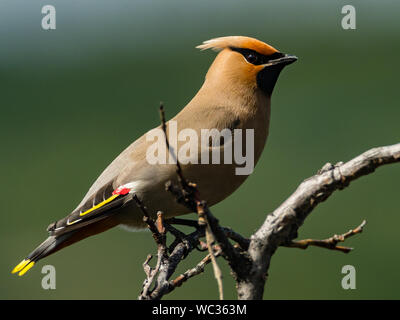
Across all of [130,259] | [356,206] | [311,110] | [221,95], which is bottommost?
[130,259]

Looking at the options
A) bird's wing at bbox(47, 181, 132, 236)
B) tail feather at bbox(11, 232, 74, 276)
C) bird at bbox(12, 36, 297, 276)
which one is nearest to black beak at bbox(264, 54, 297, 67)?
bird at bbox(12, 36, 297, 276)

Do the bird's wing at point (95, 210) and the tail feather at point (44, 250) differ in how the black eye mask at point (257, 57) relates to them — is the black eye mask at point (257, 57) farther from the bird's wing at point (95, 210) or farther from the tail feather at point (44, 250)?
the tail feather at point (44, 250)

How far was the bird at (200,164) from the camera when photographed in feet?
11.6

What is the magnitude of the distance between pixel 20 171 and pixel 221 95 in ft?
27.6

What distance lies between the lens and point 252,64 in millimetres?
4102

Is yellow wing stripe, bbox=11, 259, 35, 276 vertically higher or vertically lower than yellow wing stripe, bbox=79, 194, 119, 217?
lower

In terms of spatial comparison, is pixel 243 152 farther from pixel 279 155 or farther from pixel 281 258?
pixel 279 155

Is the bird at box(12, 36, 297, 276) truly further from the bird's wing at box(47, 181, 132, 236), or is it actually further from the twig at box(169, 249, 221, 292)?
the twig at box(169, 249, 221, 292)

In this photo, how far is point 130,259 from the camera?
820 cm

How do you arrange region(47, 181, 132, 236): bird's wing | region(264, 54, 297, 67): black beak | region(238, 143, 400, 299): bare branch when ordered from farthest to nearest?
region(264, 54, 297, 67): black beak
region(47, 181, 132, 236): bird's wing
region(238, 143, 400, 299): bare branch

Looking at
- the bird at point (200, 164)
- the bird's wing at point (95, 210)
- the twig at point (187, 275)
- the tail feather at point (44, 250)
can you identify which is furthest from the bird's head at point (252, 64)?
the twig at point (187, 275)

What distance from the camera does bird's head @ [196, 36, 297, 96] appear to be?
4082 mm

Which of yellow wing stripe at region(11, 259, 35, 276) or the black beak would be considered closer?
yellow wing stripe at region(11, 259, 35, 276)
